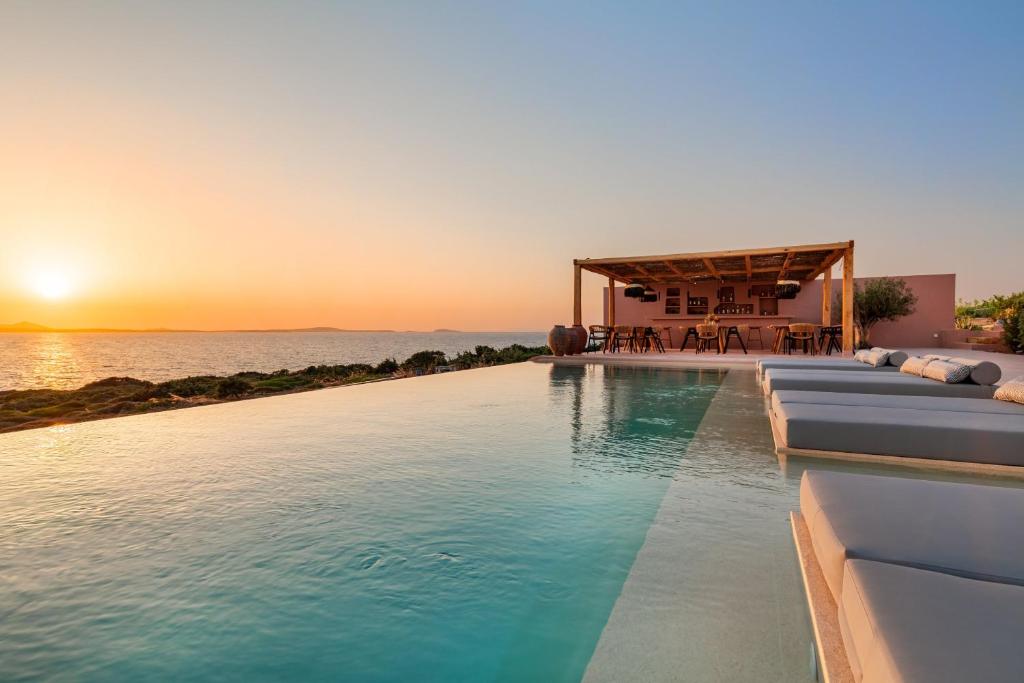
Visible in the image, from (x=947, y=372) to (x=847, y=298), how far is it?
7651mm

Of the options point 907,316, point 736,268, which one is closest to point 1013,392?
point 736,268

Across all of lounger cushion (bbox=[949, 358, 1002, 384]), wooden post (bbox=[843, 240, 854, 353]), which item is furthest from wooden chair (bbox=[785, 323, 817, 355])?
lounger cushion (bbox=[949, 358, 1002, 384])

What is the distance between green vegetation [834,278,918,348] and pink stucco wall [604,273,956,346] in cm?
36

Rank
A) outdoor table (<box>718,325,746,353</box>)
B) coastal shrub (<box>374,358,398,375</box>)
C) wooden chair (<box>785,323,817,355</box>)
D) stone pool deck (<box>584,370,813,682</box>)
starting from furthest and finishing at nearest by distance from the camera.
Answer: outdoor table (<box>718,325,746,353</box>), wooden chair (<box>785,323,817,355</box>), coastal shrub (<box>374,358,398,375</box>), stone pool deck (<box>584,370,813,682</box>)

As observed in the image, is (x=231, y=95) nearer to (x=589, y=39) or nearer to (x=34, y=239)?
(x=589, y=39)

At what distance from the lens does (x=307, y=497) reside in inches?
91.3

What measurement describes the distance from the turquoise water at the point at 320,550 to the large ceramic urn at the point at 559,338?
772 centimetres

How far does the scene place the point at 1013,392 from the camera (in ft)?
10.7

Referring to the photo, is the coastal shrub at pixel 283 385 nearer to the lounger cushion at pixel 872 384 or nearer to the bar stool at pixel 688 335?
the lounger cushion at pixel 872 384

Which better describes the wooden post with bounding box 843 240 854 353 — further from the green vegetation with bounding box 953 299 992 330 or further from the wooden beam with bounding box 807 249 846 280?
the green vegetation with bounding box 953 299 992 330

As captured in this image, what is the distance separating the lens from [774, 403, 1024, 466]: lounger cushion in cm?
259

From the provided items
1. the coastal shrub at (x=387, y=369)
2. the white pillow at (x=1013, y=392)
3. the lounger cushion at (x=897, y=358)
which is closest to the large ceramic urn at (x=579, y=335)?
the coastal shrub at (x=387, y=369)

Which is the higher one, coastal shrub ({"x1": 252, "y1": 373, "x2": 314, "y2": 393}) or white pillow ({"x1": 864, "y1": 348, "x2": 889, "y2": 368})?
white pillow ({"x1": 864, "y1": 348, "x2": 889, "y2": 368})

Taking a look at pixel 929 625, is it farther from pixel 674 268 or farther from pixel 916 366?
pixel 674 268
